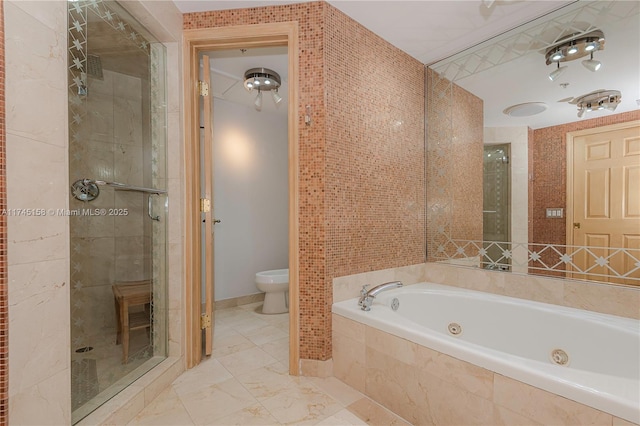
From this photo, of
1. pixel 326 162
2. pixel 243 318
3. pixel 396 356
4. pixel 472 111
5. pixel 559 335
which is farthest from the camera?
pixel 243 318

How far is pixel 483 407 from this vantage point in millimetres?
1155

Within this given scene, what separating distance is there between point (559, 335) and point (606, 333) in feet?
0.67

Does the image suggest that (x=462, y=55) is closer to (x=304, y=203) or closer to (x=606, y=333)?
(x=304, y=203)

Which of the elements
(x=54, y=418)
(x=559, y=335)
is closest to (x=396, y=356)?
(x=559, y=335)

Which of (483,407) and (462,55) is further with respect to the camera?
(462,55)

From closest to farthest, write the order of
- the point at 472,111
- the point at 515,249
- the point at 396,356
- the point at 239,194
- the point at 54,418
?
the point at 54,418, the point at 396,356, the point at 515,249, the point at 472,111, the point at 239,194

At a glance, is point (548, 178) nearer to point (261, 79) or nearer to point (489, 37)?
point (489, 37)

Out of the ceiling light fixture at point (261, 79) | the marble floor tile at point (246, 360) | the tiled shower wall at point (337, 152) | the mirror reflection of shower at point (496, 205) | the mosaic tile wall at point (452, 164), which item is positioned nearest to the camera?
the tiled shower wall at point (337, 152)

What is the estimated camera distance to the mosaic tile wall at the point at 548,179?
190 centimetres

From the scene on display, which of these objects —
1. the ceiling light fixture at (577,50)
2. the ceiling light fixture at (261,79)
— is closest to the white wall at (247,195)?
the ceiling light fixture at (261,79)

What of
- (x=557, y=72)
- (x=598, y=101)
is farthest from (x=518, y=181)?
(x=557, y=72)

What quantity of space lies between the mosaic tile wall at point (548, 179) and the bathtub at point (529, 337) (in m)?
0.38

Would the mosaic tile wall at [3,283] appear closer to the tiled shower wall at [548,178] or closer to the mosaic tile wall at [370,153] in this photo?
the mosaic tile wall at [370,153]

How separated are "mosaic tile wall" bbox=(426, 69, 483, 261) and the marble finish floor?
1.35m
